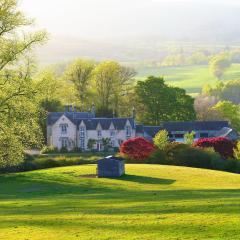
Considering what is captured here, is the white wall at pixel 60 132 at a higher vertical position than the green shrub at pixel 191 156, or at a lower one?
higher

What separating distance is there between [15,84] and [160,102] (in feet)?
222

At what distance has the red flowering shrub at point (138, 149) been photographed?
71562 mm

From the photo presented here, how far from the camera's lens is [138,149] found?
72312 millimetres

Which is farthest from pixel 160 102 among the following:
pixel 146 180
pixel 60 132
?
pixel 146 180

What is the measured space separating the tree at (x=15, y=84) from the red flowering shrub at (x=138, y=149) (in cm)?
2898

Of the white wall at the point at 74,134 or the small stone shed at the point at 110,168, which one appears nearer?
the small stone shed at the point at 110,168

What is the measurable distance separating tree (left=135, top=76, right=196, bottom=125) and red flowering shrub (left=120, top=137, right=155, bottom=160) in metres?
36.1

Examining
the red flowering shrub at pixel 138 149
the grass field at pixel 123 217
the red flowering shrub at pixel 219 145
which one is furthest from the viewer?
the red flowering shrub at pixel 219 145

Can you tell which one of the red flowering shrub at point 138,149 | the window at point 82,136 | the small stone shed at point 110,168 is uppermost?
the window at point 82,136

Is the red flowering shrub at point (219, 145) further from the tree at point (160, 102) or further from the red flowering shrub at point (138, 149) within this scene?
the tree at point (160, 102)

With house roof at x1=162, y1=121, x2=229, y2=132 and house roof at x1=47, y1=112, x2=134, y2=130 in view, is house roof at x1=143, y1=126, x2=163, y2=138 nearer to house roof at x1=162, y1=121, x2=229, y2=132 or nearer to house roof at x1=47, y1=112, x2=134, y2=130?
house roof at x1=162, y1=121, x2=229, y2=132

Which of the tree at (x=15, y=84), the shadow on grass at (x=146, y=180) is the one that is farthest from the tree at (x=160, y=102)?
the tree at (x=15, y=84)

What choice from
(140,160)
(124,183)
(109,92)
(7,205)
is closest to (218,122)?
(109,92)

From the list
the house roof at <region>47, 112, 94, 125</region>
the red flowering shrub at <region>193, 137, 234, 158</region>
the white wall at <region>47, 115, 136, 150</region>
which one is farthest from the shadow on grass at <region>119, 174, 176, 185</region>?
the house roof at <region>47, 112, 94, 125</region>
